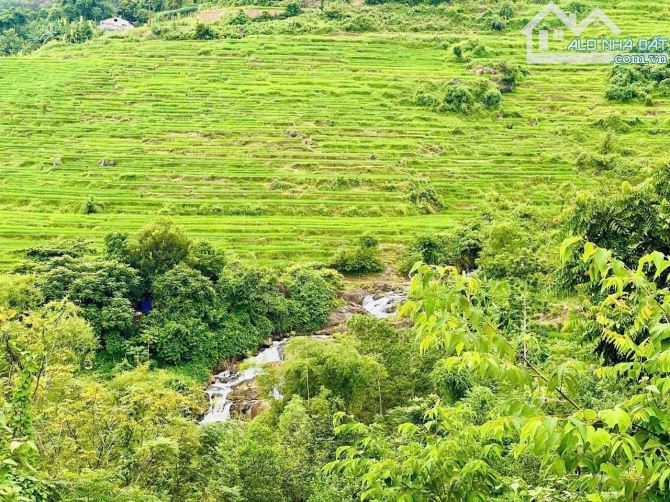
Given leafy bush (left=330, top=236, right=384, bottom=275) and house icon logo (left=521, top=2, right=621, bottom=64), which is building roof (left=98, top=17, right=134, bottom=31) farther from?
leafy bush (left=330, top=236, right=384, bottom=275)

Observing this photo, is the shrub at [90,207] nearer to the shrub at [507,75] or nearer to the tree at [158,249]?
the tree at [158,249]

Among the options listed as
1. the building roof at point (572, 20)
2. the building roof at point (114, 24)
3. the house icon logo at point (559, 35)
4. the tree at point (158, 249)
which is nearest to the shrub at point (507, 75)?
the house icon logo at point (559, 35)

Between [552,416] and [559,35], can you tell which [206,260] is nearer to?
[552,416]

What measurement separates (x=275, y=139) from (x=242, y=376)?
3249cm

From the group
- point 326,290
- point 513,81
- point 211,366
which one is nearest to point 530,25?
point 513,81

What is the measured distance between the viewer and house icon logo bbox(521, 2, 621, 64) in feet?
249

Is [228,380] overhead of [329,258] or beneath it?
beneath

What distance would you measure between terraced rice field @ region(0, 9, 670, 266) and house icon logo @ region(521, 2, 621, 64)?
90.1 inches

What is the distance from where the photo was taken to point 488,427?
14.6 ft

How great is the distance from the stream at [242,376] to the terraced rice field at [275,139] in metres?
7.62

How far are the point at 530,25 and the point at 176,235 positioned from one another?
6562 centimetres

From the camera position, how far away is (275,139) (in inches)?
2319

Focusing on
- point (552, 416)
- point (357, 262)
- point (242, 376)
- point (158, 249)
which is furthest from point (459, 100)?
point (552, 416)

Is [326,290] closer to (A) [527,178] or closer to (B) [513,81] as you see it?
(A) [527,178]
